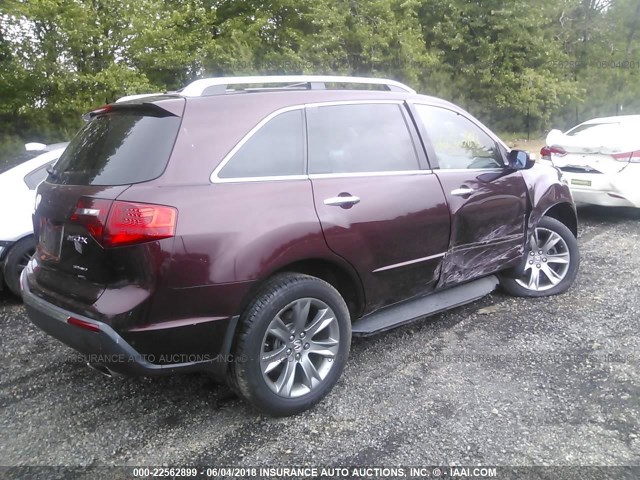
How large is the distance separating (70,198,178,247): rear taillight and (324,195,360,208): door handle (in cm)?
93

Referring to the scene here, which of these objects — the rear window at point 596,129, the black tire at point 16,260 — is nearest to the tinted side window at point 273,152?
the black tire at point 16,260

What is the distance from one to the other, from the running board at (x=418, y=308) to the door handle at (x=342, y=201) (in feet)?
2.66

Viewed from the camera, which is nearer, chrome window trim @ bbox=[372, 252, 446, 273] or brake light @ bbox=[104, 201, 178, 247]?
brake light @ bbox=[104, 201, 178, 247]

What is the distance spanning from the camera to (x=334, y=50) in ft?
45.6

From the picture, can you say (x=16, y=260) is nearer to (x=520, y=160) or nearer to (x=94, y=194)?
(x=94, y=194)

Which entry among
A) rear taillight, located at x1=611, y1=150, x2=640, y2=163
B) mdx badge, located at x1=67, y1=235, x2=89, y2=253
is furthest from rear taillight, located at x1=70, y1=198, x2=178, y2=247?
rear taillight, located at x1=611, y1=150, x2=640, y2=163

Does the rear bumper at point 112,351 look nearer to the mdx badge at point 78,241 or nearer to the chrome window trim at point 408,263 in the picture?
the mdx badge at point 78,241

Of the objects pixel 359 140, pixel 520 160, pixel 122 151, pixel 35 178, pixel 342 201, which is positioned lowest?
pixel 35 178

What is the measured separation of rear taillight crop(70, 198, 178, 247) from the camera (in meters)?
2.62

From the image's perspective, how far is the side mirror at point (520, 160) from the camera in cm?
441

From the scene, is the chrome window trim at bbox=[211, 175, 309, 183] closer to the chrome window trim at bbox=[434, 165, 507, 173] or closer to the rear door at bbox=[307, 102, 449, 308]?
the rear door at bbox=[307, 102, 449, 308]

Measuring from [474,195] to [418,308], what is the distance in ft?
3.07

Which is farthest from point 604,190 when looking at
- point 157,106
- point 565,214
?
point 157,106

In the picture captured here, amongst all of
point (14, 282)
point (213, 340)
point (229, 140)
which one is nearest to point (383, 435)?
point (213, 340)
